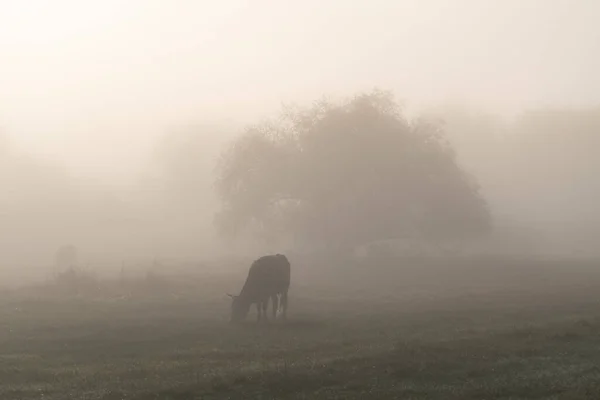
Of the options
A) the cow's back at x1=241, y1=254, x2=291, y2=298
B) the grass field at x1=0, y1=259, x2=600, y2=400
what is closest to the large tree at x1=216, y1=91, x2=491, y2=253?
the grass field at x1=0, y1=259, x2=600, y2=400

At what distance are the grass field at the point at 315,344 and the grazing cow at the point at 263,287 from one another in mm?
1100

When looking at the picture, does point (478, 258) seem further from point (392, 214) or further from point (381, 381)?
point (381, 381)

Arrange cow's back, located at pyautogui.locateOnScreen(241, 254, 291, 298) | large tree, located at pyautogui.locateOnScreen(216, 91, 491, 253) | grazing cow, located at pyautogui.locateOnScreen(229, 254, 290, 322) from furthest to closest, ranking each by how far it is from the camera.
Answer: large tree, located at pyautogui.locateOnScreen(216, 91, 491, 253) < cow's back, located at pyautogui.locateOnScreen(241, 254, 291, 298) < grazing cow, located at pyautogui.locateOnScreen(229, 254, 290, 322)

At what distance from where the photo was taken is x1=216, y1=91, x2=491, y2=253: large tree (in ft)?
214

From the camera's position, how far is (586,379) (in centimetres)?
1586

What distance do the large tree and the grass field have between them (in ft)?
68.7

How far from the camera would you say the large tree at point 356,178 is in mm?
65375

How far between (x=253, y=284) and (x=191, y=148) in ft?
314

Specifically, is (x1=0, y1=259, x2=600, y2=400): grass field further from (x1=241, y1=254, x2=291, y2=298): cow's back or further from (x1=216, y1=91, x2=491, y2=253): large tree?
(x1=216, y1=91, x2=491, y2=253): large tree

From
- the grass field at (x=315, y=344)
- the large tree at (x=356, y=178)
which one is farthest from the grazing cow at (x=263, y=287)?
the large tree at (x=356, y=178)

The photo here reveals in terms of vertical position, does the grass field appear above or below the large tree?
below

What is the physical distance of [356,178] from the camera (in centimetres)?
6612

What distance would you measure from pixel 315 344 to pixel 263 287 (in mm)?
8309

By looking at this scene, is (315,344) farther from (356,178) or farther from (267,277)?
(356,178)
